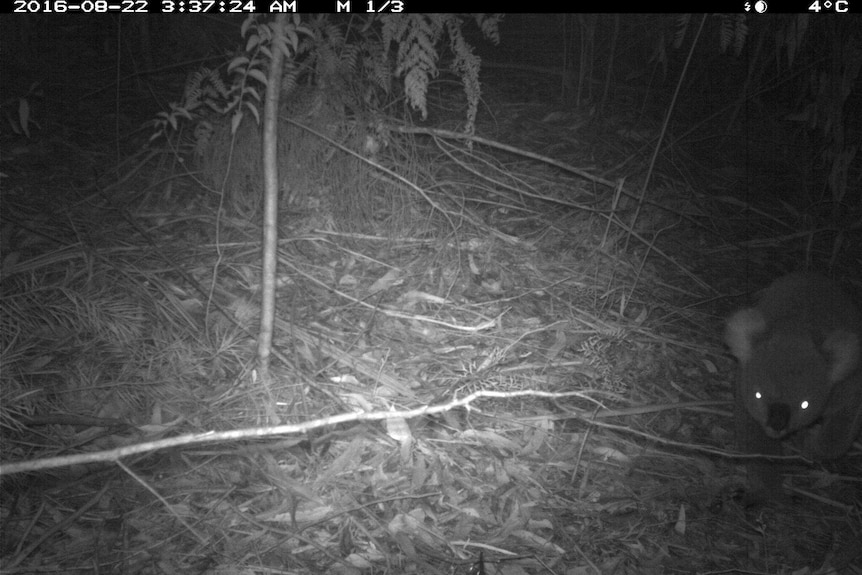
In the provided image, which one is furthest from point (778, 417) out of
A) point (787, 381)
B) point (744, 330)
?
point (744, 330)

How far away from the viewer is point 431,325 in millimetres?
4160

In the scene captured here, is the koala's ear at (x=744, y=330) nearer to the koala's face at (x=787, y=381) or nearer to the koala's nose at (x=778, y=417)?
the koala's face at (x=787, y=381)

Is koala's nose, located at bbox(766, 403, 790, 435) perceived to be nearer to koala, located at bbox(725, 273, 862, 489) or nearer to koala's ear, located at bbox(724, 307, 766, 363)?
koala, located at bbox(725, 273, 862, 489)

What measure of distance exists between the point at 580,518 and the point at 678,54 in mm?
5866

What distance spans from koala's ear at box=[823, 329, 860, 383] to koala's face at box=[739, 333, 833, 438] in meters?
0.03

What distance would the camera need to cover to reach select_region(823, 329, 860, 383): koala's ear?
140 inches

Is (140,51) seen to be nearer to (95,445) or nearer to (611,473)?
(95,445)

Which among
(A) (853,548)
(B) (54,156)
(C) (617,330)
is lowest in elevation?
(A) (853,548)

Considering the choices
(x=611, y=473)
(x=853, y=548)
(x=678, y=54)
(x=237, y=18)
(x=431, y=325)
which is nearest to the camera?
(x=853, y=548)

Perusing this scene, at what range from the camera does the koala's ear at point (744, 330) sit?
12.2 feet

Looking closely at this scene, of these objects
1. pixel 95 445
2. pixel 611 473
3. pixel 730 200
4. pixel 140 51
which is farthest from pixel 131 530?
pixel 730 200

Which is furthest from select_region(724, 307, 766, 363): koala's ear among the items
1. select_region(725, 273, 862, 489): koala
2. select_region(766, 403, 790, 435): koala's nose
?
select_region(766, 403, 790, 435): koala's nose

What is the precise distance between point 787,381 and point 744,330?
0.36m

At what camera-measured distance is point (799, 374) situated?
11.6ft
